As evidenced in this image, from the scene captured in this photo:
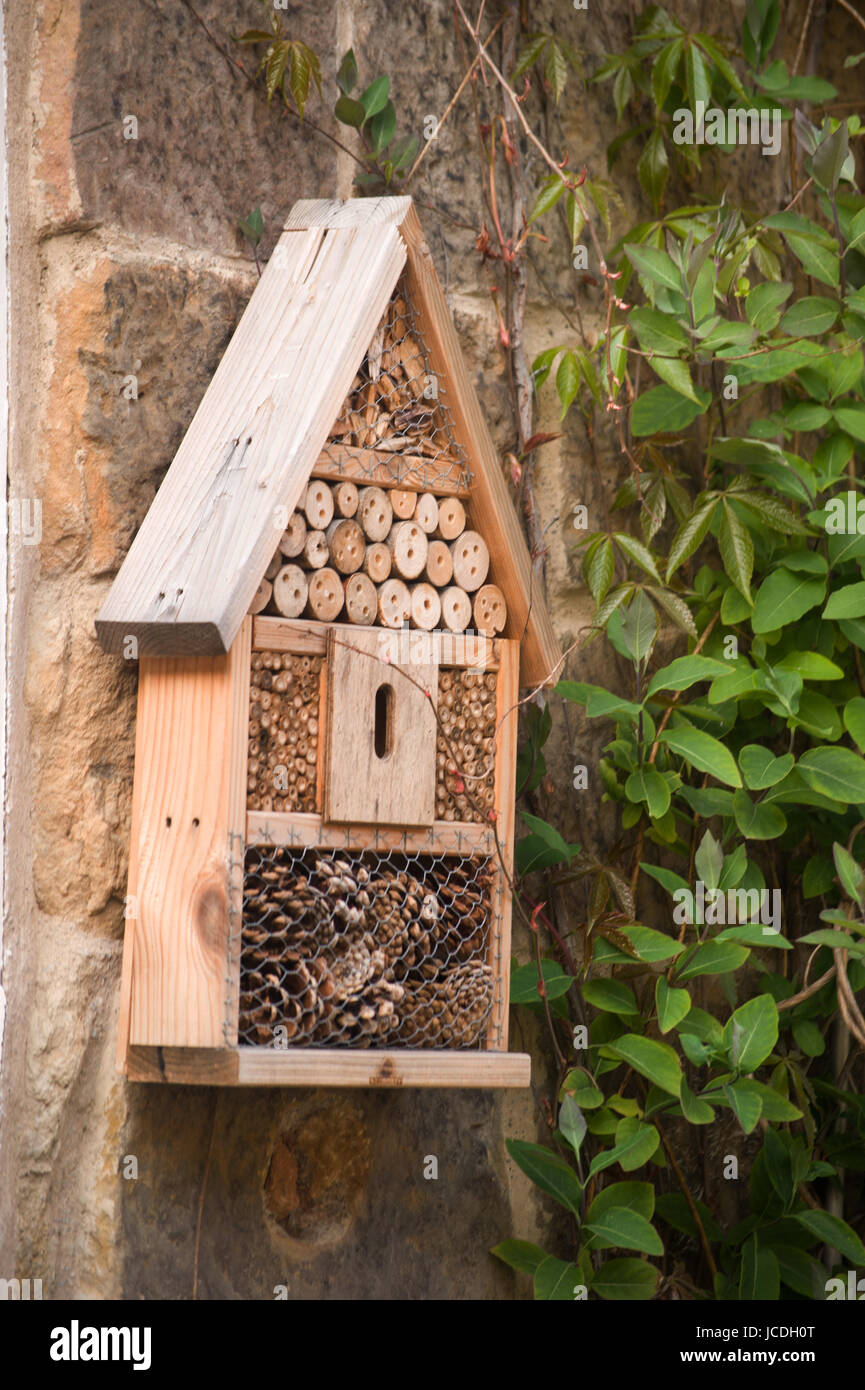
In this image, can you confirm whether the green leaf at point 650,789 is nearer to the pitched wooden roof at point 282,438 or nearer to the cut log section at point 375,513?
the pitched wooden roof at point 282,438

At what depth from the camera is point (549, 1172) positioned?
189 cm

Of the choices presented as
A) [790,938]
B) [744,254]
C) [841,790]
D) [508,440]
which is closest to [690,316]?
[744,254]

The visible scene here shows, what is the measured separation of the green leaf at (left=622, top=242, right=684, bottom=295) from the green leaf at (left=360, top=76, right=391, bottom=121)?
0.37 m

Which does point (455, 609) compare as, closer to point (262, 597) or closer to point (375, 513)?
point (375, 513)

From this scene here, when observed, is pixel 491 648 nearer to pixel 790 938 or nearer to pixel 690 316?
pixel 690 316

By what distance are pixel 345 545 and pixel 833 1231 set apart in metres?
1.11

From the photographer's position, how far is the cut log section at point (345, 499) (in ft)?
5.44

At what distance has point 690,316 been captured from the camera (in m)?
1.93

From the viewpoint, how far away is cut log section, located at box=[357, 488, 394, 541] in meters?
1.69

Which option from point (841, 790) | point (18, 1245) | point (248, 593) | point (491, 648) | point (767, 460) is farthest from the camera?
point (767, 460)

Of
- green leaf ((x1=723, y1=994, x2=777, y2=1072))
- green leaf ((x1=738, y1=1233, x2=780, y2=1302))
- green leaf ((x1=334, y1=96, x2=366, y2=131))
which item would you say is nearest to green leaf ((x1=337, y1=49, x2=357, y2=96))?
green leaf ((x1=334, y1=96, x2=366, y2=131))

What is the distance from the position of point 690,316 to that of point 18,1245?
54.9 inches

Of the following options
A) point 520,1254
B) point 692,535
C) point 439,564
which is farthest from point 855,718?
point 520,1254

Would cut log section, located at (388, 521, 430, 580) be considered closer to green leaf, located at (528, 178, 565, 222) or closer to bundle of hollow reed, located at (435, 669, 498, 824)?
bundle of hollow reed, located at (435, 669, 498, 824)
